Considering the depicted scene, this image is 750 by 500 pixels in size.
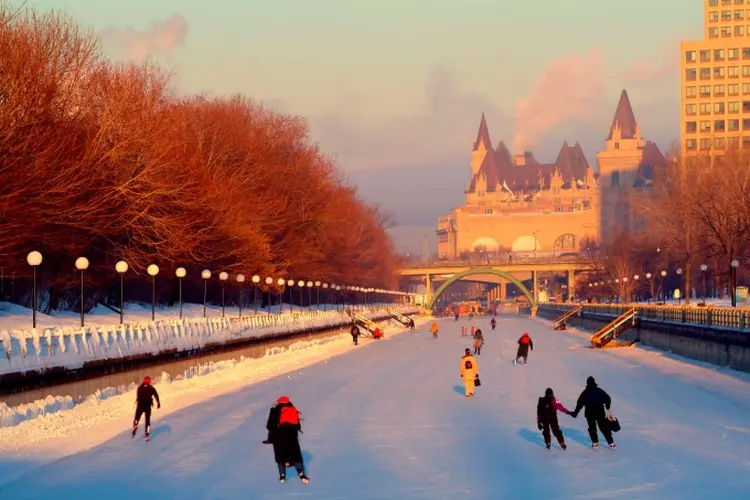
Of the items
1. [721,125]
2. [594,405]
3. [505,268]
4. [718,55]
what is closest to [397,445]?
[594,405]

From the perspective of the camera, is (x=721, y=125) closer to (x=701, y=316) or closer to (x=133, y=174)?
(x=701, y=316)

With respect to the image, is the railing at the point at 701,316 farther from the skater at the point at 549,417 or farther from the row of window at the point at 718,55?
the row of window at the point at 718,55

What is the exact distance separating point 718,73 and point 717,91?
2.81 meters

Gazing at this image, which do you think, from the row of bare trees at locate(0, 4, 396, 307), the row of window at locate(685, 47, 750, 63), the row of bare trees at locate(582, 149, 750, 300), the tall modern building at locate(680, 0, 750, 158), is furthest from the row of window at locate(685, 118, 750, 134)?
the row of bare trees at locate(0, 4, 396, 307)

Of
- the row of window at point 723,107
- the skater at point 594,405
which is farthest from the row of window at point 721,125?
the skater at point 594,405

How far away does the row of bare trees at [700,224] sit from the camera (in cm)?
7538

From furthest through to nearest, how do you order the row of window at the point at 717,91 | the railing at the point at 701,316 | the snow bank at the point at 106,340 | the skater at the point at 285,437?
the row of window at the point at 717,91 < the railing at the point at 701,316 < the snow bank at the point at 106,340 < the skater at the point at 285,437

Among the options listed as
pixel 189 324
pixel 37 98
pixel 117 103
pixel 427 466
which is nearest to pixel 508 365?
pixel 189 324

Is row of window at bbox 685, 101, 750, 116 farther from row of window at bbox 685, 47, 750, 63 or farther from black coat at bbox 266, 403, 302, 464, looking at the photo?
black coat at bbox 266, 403, 302, 464

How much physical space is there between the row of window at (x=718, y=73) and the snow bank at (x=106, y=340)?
415 ft

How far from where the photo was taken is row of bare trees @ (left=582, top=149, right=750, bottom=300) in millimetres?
75375

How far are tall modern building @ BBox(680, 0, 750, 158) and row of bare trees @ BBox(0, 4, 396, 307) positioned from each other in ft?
325

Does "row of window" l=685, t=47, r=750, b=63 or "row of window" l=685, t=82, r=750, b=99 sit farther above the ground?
"row of window" l=685, t=47, r=750, b=63

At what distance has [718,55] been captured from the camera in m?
170
